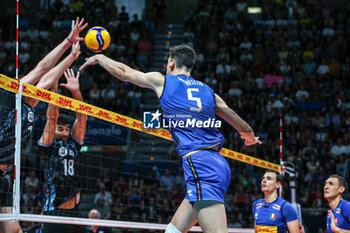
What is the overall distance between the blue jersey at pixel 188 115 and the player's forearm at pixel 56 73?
1.94 meters

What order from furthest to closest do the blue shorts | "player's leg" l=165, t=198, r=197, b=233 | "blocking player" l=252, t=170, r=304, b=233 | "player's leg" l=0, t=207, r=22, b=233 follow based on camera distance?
"blocking player" l=252, t=170, r=304, b=233
"player's leg" l=0, t=207, r=22, b=233
"player's leg" l=165, t=198, r=197, b=233
the blue shorts

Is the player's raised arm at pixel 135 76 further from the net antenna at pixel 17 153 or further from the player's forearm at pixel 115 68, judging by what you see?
the net antenna at pixel 17 153

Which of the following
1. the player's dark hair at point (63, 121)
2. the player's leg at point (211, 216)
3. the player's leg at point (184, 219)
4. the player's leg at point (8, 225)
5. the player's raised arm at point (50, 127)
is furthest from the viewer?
the player's dark hair at point (63, 121)

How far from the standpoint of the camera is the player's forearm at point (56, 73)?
21.3 ft

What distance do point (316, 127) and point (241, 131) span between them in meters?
11.9

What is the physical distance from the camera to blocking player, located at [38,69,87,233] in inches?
277

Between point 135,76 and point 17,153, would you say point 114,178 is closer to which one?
point 17,153

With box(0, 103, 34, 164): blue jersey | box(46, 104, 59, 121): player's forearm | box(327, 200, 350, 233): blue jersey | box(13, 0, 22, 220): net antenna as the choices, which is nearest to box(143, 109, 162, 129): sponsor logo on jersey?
box(46, 104, 59, 121): player's forearm

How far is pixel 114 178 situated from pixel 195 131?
9911 millimetres

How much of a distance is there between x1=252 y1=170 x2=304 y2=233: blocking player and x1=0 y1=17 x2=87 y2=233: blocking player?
12.1 feet

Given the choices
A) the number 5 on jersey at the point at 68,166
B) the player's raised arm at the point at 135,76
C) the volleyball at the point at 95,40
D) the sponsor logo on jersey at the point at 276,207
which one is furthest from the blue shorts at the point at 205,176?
the sponsor logo on jersey at the point at 276,207

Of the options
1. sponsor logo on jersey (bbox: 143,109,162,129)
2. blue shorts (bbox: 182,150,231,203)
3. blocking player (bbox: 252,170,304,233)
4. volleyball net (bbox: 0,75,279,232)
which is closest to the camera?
blue shorts (bbox: 182,150,231,203)

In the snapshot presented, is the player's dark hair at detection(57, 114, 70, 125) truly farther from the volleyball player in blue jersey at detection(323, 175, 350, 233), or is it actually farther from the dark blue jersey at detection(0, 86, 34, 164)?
the volleyball player in blue jersey at detection(323, 175, 350, 233)

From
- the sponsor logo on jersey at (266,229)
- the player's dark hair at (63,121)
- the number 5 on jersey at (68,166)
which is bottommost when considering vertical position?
the sponsor logo on jersey at (266,229)
